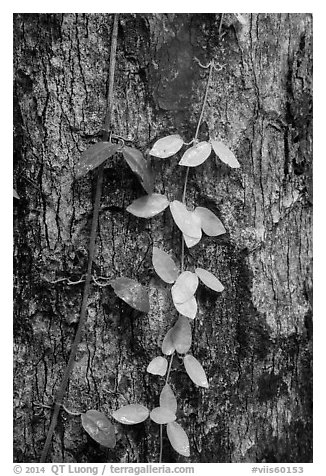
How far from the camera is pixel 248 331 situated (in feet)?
3.44

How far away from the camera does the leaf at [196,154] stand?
3.19ft

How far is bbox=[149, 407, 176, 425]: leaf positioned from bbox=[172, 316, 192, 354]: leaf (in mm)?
124

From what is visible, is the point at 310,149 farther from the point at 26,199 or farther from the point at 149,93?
the point at 26,199

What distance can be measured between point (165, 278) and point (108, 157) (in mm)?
272

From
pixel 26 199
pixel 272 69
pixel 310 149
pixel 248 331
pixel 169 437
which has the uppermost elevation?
pixel 272 69

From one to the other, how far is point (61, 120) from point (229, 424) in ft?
2.45

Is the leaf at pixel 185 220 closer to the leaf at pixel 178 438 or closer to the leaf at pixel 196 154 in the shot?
the leaf at pixel 196 154

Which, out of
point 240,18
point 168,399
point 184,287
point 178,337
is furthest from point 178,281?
point 240,18

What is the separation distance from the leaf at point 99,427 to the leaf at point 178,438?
12 centimetres

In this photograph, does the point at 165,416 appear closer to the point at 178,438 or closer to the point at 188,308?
the point at 178,438

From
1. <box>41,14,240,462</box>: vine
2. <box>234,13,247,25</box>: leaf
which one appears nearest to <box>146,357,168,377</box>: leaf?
<box>41,14,240,462</box>: vine

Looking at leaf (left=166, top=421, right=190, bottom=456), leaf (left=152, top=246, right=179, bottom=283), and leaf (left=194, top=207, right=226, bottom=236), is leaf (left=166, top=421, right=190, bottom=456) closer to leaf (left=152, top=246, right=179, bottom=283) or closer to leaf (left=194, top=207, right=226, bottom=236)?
leaf (left=152, top=246, right=179, bottom=283)

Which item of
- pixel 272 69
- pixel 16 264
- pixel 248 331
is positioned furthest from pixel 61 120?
pixel 248 331

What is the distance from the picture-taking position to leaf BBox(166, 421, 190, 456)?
983mm
